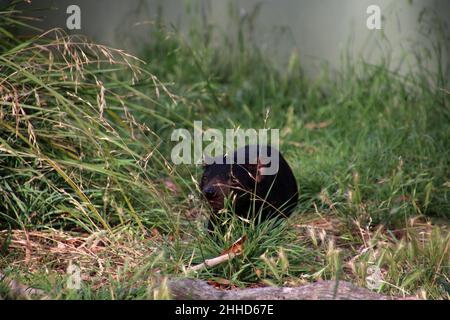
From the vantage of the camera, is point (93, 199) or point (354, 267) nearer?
point (354, 267)

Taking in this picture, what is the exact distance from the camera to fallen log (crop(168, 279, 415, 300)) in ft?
9.30

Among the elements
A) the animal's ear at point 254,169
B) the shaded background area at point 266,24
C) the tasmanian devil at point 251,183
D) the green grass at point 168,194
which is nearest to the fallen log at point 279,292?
the green grass at point 168,194

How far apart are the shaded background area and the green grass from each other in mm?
808

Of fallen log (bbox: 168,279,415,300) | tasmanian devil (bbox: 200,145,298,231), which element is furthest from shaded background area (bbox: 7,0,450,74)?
fallen log (bbox: 168,279,415,300)

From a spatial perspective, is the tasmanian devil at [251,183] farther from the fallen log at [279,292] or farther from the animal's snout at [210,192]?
the fallen log at [279,292]

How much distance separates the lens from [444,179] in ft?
14.2

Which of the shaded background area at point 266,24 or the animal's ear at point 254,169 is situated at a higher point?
the shaded background area at point 266,24

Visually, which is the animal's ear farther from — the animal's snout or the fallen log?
the fallen log

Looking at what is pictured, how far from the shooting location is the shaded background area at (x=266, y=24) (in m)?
5.74

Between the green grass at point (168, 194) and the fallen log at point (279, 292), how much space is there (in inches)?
3.9

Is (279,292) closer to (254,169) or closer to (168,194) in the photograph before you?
(254,169)

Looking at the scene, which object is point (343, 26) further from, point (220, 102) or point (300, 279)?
point (300, 279)

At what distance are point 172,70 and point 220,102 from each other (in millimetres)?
495
